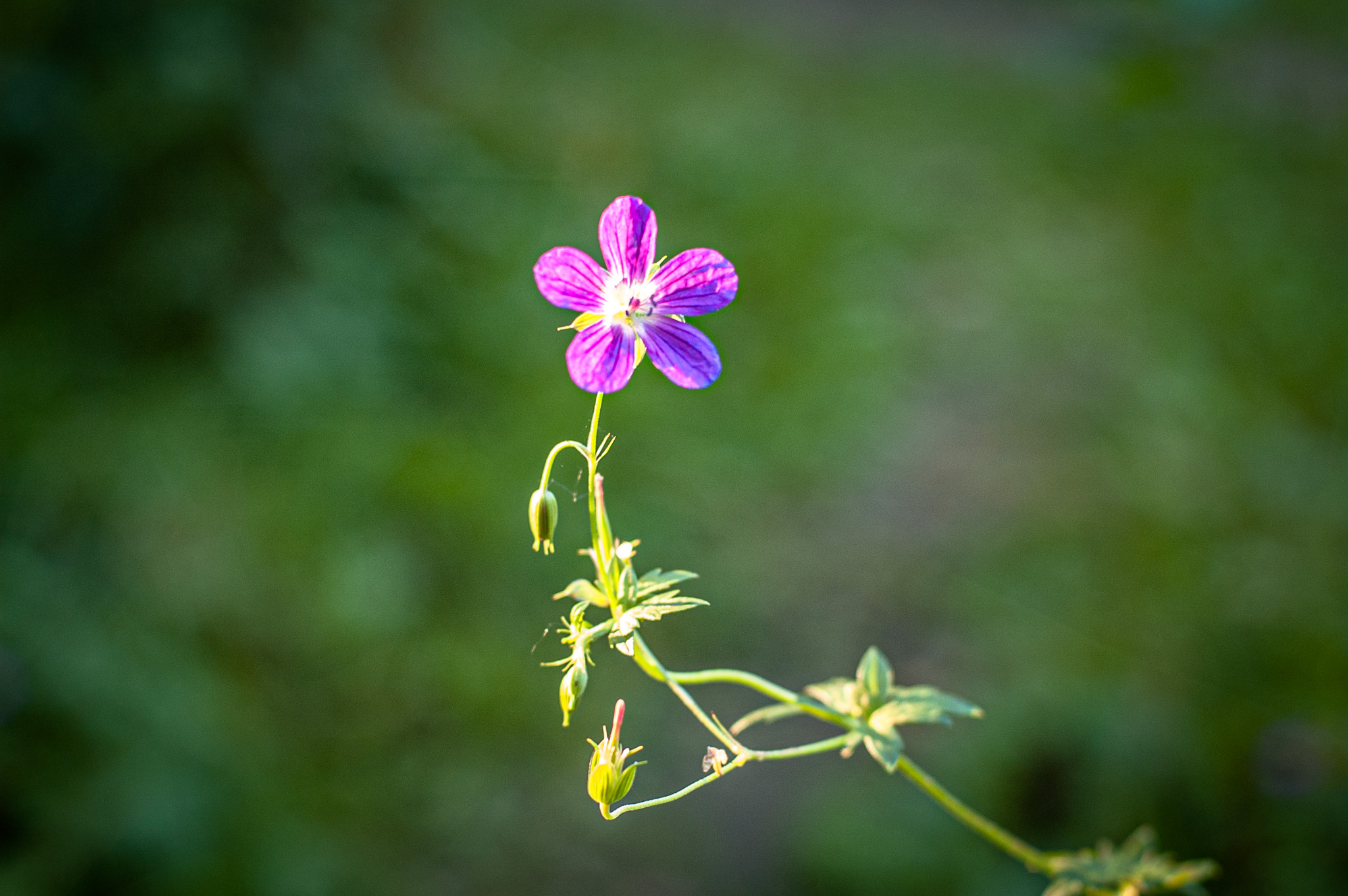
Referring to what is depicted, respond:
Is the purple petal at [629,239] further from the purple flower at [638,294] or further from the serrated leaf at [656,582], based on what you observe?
the serrated leaf at [656,582]

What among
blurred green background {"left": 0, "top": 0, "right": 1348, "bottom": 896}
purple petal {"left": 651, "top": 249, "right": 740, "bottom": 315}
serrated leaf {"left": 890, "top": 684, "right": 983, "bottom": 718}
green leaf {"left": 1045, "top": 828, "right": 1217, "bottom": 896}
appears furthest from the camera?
blurred green background {"left": 0, "top": 0, "right": 1348, "bottom": 896}

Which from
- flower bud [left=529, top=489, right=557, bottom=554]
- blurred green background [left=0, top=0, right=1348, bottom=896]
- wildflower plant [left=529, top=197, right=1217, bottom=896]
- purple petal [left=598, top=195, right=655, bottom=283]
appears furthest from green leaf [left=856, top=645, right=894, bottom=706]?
blurred green background [left=0, top=0, right=1348, bottom=896]

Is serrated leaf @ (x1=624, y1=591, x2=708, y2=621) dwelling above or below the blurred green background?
below

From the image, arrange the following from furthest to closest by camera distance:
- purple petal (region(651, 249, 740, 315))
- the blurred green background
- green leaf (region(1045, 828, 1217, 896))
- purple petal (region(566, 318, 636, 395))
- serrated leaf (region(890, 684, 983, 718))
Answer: the blurred green background, green leaf (region(1045, 828, 1217, 896)), serrated leaf (region(890, 684, 983, 718)), purple petal (region(651, 249, 740, 315)), purple petal (region(566, 318, 636, 395))

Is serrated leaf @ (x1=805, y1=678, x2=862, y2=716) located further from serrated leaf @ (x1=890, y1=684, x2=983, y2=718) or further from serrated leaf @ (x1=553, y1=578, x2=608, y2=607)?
serrated leaf @ (x1=553, y1=578, x2=608, y2=607)

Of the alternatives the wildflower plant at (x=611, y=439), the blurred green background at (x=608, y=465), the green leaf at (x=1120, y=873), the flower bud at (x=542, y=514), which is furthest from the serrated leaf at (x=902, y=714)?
the blurred green background at (x=608, y=465)

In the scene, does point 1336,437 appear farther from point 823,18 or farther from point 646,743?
point 823,18
